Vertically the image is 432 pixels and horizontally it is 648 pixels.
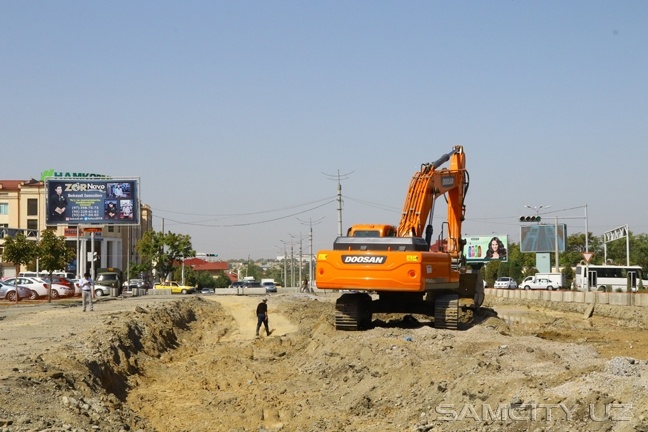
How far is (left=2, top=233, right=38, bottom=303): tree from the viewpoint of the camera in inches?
1769

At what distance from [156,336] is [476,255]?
80937 mm

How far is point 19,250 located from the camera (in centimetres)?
4516

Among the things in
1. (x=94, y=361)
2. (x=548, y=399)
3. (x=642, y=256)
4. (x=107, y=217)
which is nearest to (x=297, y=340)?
(x=94, y=361)

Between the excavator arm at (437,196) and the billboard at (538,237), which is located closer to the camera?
the excavator arm at (437,196)

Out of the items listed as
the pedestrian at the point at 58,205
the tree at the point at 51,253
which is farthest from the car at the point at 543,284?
the tree at the point at 51,253

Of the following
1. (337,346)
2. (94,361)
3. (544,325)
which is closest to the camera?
(94,361)

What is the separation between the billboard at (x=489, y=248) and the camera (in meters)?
104

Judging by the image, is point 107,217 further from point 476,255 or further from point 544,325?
point 476,255

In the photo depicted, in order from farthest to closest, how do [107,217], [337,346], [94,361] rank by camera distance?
[107,217] < [337,346] < [94,361]

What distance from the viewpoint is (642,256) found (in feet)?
363

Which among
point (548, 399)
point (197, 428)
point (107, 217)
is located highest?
point (107, 217)

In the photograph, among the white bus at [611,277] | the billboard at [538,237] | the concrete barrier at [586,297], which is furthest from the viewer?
the billboard at [538,237]

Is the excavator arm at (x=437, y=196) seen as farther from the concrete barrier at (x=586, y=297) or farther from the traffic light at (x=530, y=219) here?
the traffic light at (x=530, y=219)

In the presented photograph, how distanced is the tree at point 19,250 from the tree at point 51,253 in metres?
0.41
